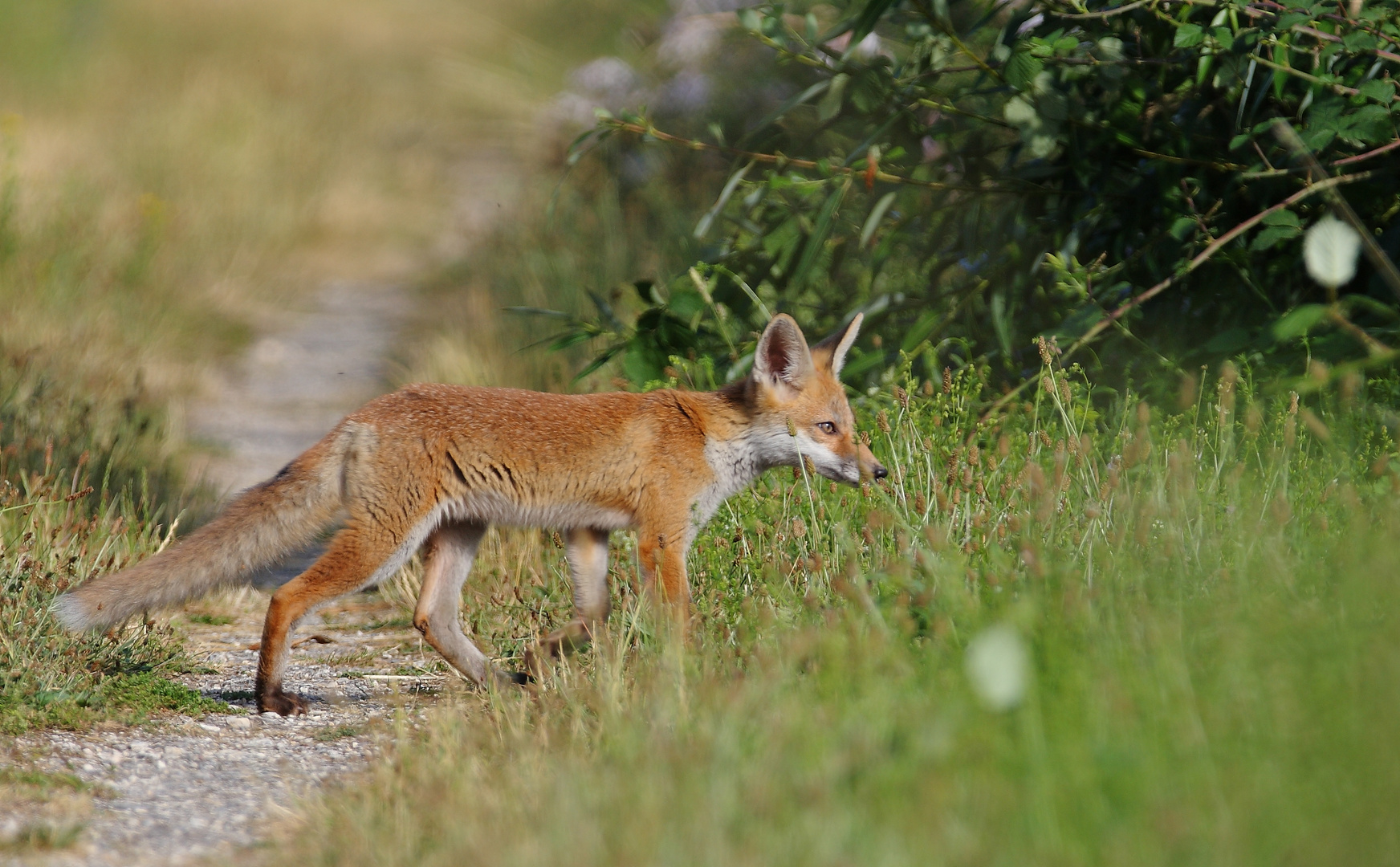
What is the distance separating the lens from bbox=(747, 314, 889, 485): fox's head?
18.1 feet

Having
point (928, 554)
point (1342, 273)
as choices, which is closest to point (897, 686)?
point (928, 554)

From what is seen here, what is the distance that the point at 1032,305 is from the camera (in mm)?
6652

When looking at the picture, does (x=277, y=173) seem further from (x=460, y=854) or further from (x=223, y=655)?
(x=460, y=854)

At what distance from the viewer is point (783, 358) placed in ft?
18.6

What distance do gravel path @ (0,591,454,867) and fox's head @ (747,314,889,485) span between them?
167cm

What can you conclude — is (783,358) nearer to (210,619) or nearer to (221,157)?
(210,619)

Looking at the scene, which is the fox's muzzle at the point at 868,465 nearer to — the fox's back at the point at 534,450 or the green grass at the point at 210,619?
the fox's back at the point at 534,450

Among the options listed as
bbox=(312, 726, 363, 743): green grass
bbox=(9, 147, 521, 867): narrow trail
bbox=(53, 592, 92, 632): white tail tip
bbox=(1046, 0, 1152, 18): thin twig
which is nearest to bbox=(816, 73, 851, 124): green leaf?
bbox=(1046, 0, 1152, 18): thin twig

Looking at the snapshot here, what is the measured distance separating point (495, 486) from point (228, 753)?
4.43ft

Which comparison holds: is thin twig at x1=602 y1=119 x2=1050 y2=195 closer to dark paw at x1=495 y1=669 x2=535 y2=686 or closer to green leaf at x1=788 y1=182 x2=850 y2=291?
green leaf at x1=788 y1=182 x2=850 y2=291

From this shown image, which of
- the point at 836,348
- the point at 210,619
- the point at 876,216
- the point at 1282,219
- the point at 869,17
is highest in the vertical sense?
the point at 869,17

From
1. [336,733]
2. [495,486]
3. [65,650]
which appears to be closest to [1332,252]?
[495,486]

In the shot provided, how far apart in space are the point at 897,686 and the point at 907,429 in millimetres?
2063

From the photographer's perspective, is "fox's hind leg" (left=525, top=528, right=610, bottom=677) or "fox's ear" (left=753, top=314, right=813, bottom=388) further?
"fox's ear" (left=753, top=314, right=813, bottom=388)
